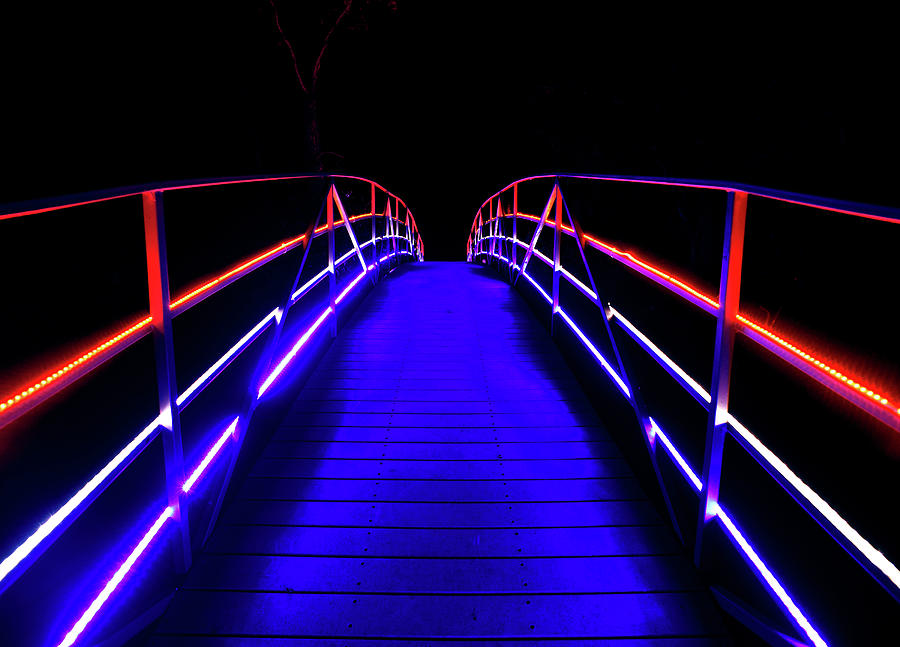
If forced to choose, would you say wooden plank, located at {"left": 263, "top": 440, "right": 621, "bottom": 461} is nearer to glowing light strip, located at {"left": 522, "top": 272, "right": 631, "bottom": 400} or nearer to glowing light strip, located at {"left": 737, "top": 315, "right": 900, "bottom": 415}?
glowing light strip, located at {"left": 522, "top": 272, "right": 631, "bottom": 400}

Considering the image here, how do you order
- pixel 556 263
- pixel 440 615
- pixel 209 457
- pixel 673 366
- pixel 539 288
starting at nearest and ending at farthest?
pixel 440 615
pixel 209 457
pixel 673 366
pixel 556 263
pixel 539 288

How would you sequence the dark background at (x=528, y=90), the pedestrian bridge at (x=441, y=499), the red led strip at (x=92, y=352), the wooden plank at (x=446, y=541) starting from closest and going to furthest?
the red led strip at (x=92, y=352), the pedestrian bridge at (x=441, y=499), the wooden plank at (x=446, y=541), the dark background at (x=528, y=90)

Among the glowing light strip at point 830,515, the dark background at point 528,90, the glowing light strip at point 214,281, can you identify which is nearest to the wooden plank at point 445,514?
the glowing light strip at point 830,515

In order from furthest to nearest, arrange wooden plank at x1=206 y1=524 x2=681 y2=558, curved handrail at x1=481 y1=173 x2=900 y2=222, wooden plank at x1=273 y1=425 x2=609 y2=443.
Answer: wooden plank at x1=273 y1=425 x2=609 y2=443 → wooden plank at x1=206 y1=524 x2=681 y2=558 → curved handrail at x1=481 y1=173 x2=900 y2=222

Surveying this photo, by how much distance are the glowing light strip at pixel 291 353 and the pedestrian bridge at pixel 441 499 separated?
23 mm

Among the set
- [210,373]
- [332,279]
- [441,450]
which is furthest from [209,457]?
[332,279]

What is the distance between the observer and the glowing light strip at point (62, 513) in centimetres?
137

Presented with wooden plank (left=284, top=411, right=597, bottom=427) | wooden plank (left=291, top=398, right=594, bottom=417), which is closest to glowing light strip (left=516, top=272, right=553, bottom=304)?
wooden plank (left=291, top=398, right=594, bottom=417)

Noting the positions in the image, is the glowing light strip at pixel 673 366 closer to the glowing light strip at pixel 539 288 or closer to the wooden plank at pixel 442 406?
the wooden plank at pixel 442 406

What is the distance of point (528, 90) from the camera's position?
754 inches

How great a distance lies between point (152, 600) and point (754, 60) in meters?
13.3

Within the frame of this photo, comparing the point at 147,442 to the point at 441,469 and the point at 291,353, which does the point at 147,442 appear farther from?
the point at 291,353

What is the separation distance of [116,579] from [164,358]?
0.63m

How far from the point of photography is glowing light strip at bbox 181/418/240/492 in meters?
2.26
